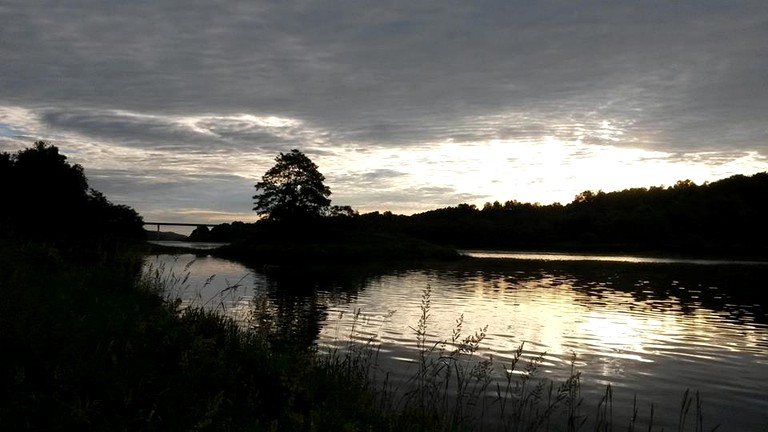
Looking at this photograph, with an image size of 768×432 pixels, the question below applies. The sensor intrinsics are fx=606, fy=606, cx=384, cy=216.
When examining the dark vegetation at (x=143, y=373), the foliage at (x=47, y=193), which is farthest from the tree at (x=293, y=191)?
the dark vegetation at (x=143, y=373)

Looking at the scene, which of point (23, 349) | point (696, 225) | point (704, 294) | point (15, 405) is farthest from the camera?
point (696, 225)

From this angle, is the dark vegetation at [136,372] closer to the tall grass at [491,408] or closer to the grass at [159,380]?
the grass at [159,380]

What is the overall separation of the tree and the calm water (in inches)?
2449

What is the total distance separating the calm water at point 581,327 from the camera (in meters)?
18.2

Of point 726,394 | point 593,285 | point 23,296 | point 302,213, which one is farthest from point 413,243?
point 23,296

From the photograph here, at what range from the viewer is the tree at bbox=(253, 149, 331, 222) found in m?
118

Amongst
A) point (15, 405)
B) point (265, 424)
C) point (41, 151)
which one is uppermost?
point (41, 151)

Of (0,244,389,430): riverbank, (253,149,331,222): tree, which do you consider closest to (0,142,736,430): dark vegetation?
(0,244,389,430): riverbank

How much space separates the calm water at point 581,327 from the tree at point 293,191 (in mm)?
62203

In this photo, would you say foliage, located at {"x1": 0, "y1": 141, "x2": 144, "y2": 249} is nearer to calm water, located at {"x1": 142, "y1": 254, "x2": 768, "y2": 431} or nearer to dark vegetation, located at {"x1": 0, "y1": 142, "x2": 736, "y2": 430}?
calm water, located at {"x1": 142, "y1": 254, "x2": 768, "y2": 431}

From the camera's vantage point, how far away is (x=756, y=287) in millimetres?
57500

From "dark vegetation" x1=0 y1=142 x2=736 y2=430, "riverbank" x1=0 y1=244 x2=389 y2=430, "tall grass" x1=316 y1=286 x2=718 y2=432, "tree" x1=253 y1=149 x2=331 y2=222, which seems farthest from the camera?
"tree" x1=253 y1=149 x2=331 y2=222

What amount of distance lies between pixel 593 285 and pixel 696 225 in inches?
6300

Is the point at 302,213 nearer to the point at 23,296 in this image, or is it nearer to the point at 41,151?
the point at 41,151
